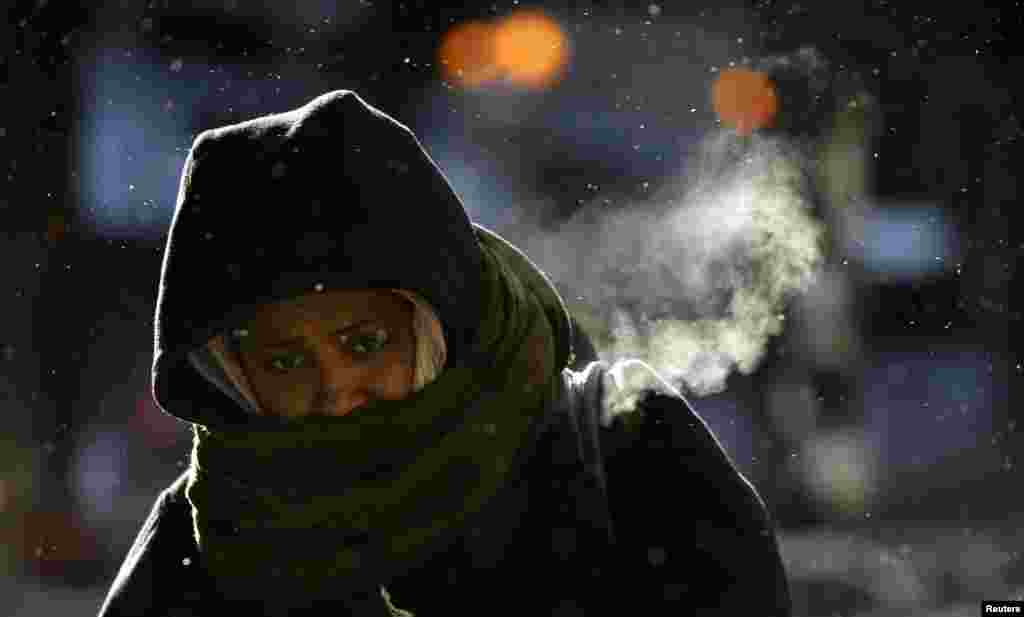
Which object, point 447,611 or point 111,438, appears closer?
point 447,611

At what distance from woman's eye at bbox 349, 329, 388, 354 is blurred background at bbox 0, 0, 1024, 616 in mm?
4031

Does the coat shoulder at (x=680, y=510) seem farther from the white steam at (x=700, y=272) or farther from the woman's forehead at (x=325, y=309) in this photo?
the white steam at (x=700, y=272)

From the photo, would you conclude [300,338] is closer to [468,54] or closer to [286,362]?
[286,362]

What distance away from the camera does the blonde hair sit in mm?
2662

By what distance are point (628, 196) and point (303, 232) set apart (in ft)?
13.3

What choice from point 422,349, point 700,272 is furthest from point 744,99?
point 422,349

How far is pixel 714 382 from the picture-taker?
333 cm

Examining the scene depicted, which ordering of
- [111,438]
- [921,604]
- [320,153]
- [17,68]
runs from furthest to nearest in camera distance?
[111,438] → [17,68] → [921,604] → [320,153]

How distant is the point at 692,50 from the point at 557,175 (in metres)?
1.21

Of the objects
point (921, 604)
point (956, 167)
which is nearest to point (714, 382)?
point (921, 604)

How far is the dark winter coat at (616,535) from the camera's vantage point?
8.05 ft

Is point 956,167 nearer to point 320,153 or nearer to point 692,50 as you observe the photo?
point 692,50

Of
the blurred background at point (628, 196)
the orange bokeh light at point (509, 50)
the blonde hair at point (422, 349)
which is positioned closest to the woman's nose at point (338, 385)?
the blonde hair at point (422, 349)

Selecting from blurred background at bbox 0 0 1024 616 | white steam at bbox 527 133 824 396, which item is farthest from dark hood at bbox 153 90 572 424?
blurred background at bbox 0 0 1024 616
